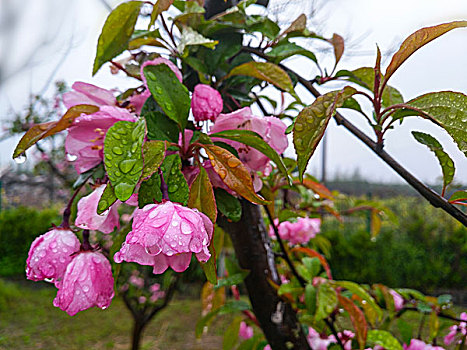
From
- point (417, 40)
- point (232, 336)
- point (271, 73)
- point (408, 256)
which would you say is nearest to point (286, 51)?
point (271, 73)

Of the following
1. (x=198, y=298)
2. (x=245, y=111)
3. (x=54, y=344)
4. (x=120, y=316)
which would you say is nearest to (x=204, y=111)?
(x=245, y=111)

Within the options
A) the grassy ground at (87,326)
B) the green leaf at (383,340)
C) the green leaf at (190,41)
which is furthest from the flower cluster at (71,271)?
the grassy ground at (87,326)

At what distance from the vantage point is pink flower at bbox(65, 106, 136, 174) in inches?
13.2

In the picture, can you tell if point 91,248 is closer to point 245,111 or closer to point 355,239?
point 245,111

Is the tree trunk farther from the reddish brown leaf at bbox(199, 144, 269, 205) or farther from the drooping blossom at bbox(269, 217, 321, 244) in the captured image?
the drooping blossom at bbox(269, 217, 321, 244)

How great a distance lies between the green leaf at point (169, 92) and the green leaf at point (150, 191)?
0.06 metres

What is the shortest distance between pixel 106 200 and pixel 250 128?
0.17m

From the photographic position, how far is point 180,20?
44 cm

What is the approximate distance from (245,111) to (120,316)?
416 centimetres

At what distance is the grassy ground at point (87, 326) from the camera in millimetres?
3311

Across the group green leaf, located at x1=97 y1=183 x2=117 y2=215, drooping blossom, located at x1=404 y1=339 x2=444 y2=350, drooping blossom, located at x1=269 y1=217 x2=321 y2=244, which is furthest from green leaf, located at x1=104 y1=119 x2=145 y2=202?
drooping blossom, located at x1=269 y1=217 x2=321 y2=244

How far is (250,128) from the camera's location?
0.38 m

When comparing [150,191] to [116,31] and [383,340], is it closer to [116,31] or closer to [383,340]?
[116,31]

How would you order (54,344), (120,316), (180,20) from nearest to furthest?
(180,20) → (54,344) → (120,316)
